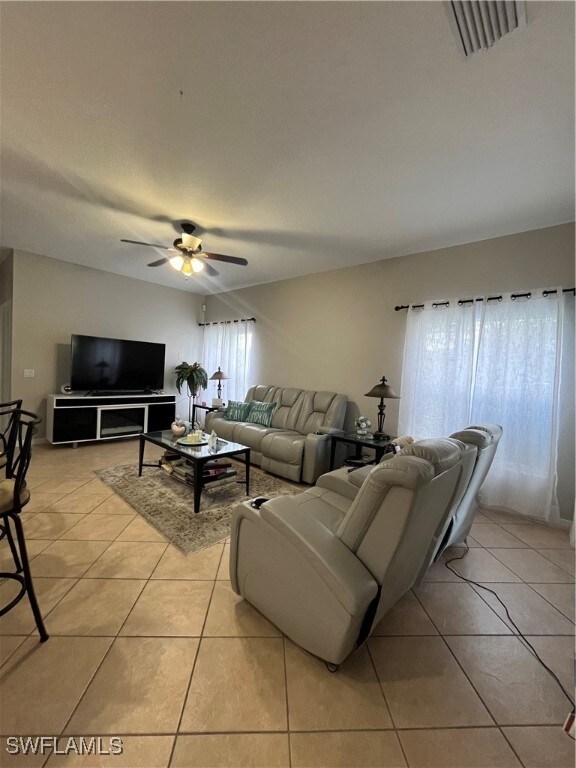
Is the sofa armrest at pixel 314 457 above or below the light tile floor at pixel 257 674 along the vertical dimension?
above

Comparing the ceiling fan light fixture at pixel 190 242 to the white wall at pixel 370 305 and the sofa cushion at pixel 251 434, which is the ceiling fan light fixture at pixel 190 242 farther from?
the sofa cushion at pixel 251 434

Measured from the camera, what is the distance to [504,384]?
115 inches

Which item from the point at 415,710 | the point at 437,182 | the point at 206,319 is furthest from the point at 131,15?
the point at 206,319

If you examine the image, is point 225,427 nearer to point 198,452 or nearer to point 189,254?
point 198,452

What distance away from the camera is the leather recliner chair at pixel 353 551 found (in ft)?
3.83

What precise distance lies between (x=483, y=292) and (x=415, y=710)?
3.25 meters

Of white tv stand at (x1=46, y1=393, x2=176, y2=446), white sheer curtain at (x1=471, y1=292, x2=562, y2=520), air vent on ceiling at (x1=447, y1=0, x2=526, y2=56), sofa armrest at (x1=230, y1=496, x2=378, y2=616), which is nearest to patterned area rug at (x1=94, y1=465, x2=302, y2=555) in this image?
sofa armrest at (x1=230, y1=496, x2=378, y2=616)

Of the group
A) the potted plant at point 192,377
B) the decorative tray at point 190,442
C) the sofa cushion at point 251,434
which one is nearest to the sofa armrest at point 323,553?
the decorative tray at point 190,442

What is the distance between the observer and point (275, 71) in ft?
4.75

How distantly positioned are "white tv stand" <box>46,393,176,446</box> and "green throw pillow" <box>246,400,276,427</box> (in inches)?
67.1

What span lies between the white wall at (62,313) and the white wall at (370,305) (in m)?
1.44

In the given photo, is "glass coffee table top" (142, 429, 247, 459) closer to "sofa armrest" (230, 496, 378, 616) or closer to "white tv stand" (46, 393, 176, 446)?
"sofa armrest" (230, 496, 378, 616)

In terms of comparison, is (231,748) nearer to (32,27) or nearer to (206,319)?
(32,27)

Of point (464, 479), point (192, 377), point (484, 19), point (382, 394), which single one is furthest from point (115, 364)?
point (484, 19)
